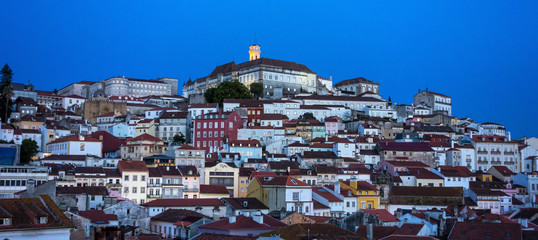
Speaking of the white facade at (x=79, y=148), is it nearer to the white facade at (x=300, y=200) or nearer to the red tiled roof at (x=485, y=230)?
the white facade at (x=300, y=200)

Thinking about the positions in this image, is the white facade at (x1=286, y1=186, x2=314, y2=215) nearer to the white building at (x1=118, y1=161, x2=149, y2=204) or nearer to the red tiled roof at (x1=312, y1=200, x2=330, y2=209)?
the red tiled roof at (x1=312, y1=200, x2=330, y2=209)

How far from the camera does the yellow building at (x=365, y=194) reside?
60531 millimetres

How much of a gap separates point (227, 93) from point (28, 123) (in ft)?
99.0

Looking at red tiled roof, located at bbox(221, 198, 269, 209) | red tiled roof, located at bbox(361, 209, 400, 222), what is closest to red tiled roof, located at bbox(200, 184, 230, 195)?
red tiled roof, located at bbox(221, 198, 269, 209)

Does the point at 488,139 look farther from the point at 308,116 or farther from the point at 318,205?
the point at 318,205

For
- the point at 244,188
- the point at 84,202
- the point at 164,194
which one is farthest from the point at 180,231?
the point at 244,188

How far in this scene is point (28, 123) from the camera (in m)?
88.0

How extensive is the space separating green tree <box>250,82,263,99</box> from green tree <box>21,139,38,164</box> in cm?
4760

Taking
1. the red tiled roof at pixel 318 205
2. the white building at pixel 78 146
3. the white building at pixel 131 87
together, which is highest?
the white building at pixel 131 87

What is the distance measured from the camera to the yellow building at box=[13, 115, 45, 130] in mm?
87812

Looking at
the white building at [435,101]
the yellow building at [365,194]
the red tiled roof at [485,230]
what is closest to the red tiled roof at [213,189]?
the yellow building at [365,194]

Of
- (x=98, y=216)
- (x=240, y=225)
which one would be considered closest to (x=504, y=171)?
(x=240, y=225)

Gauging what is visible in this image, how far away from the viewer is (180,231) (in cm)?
4250

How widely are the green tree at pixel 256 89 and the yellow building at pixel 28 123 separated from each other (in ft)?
126
